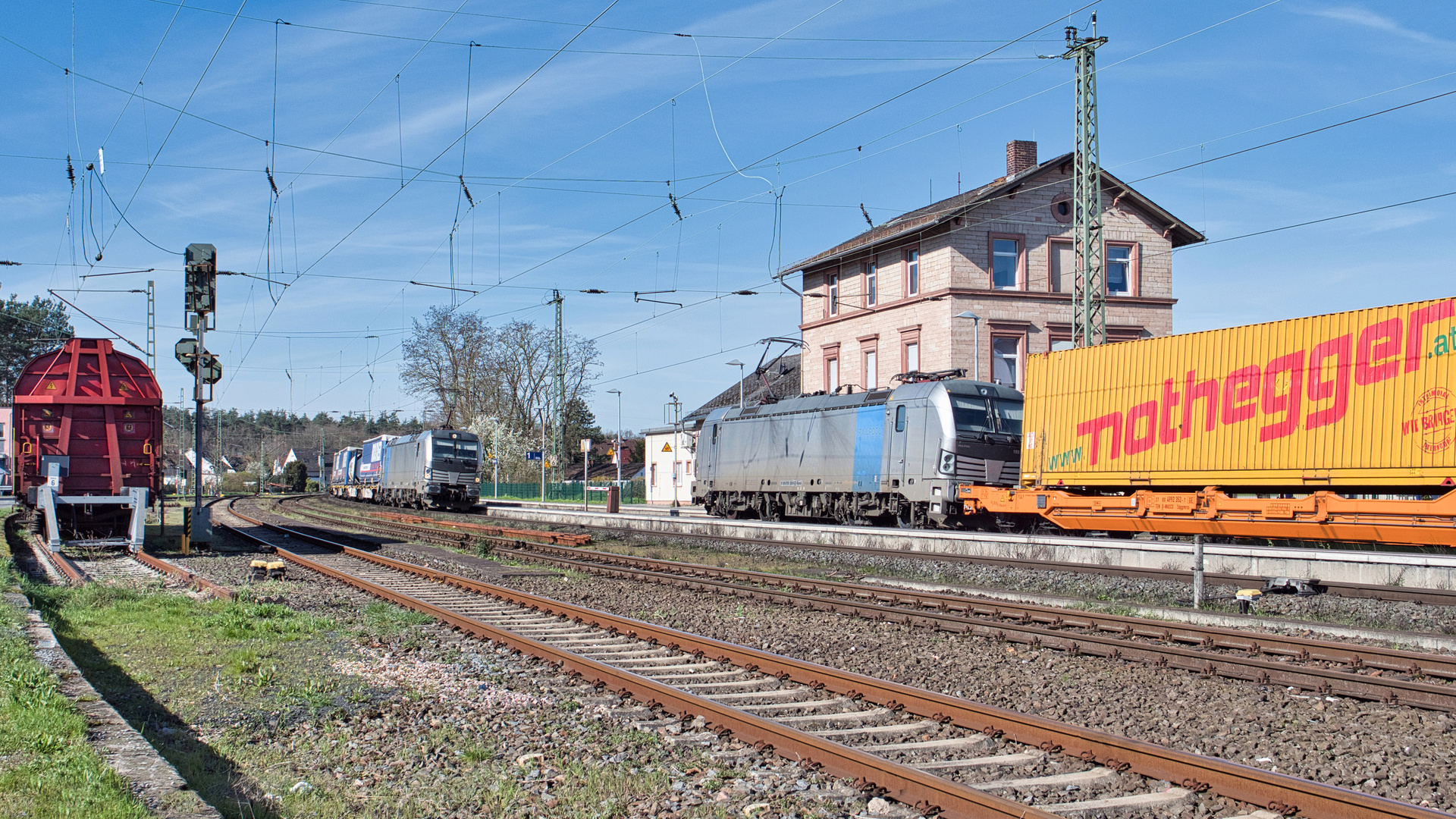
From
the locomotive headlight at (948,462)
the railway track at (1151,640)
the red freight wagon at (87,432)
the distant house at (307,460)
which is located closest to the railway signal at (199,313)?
the red freight wagon at (87,432)

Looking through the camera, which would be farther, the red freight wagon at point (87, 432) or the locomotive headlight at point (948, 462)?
the locomotive headlight at point (948, 462)

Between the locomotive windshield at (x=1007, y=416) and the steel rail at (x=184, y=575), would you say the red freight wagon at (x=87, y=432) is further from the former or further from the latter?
the locomotive windshield at (x=1007, y=416)

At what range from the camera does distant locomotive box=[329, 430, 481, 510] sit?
41.5 metres

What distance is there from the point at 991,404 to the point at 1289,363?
22.8 ft

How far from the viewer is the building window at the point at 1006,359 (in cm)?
3666

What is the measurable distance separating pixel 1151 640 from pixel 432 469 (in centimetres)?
3518

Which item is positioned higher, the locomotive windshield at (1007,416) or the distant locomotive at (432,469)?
the locomotive windshield at (1007,416)

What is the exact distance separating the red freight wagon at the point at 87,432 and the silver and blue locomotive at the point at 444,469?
20.4 metres

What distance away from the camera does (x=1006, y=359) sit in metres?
36.9

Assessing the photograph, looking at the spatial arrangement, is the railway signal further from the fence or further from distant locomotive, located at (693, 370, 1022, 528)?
the fence

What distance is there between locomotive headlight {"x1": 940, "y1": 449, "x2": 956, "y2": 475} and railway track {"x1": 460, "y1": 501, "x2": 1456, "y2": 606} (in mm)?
2562

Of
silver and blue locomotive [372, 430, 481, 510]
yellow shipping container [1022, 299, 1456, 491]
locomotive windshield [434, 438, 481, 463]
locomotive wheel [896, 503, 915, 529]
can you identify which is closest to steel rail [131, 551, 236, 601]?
locomotive wheel [896, 503, 915, 529]

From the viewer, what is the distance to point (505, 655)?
9477 mm

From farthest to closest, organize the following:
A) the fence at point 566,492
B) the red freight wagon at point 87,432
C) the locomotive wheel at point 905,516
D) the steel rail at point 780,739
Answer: the fence at point 566,492, the locomotive wheel at point 905,516, the red freight wagon at point 87,432, the steel rail at point 780,739
